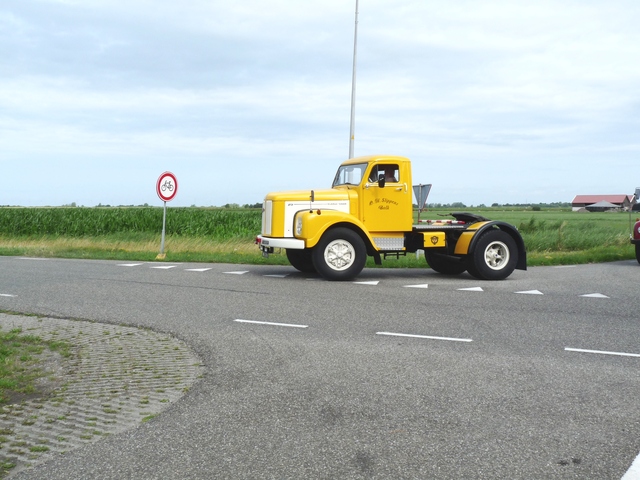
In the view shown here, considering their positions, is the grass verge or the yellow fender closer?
the grass verge

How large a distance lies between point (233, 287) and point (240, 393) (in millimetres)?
7319

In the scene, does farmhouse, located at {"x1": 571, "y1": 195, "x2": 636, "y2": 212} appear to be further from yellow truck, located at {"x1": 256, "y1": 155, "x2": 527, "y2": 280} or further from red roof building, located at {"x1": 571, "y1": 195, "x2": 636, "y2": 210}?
yellow truck, located at {"x1": 256, "y1": 155, "x2": 527, "y2": 280}

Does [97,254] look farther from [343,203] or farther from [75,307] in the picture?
[75,307]

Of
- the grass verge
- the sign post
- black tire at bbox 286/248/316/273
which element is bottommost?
the grass verge

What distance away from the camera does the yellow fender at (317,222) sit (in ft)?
45.8

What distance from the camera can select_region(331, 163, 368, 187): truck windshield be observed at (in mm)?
14859

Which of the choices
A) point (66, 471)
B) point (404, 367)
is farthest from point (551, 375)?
point (66, 471)

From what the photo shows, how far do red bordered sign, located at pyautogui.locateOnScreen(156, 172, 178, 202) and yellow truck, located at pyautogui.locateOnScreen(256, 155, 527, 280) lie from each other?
5679mm

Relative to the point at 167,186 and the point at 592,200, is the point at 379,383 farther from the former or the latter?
the point at 592,200

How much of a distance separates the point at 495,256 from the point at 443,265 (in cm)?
149

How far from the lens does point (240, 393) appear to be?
5688 millimetres

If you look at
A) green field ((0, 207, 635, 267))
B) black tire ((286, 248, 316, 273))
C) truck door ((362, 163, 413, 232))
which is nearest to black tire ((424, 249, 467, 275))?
green field ((0, 207, 635, 267))

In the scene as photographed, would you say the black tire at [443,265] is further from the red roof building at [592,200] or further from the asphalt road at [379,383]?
the red roof building at [592,200]

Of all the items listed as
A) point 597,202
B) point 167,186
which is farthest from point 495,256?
point 597,202
